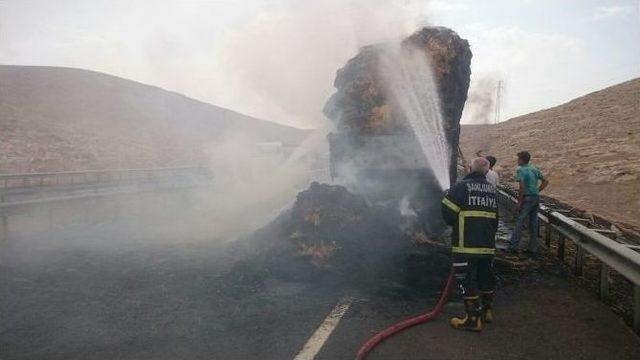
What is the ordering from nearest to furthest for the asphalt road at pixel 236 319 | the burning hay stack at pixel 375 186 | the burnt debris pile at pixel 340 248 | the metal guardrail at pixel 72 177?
the asphalt road at pixel 236 319
the burnt debris pile at pixel 340 248
the burning hay stack at pixel 375 186
the metal guardrail at pixel 72 177

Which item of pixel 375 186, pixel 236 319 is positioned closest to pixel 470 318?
pixel 236 319

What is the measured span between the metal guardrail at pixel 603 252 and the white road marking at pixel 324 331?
3113mm

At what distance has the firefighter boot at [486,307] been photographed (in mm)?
5281

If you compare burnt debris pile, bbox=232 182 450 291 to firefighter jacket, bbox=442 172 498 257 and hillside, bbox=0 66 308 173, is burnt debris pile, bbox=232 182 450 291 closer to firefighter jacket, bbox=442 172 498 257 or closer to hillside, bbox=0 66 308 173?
firefighter jacket, bbox=442 172 498 257

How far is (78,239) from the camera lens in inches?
424

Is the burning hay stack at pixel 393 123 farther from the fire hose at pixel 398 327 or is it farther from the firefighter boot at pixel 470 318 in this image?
the firefighter boot at pixel 470 318

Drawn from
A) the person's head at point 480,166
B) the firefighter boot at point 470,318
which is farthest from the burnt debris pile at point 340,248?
the person's head at point 480,166

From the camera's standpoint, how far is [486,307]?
532 centimetres

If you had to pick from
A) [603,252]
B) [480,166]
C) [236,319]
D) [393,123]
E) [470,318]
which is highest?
[393,123]

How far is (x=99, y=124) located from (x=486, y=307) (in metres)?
48.3

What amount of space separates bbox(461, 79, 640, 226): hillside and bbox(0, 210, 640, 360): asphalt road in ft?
38.0

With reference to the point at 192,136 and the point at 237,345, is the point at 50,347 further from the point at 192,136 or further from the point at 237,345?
the point at 192,136

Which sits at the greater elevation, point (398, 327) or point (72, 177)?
point (72, 177)

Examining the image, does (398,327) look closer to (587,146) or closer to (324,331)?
(324,331)
